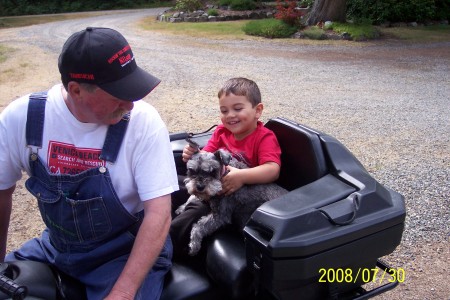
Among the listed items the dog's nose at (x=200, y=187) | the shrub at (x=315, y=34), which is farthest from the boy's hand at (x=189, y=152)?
the shrub at (x=315, y=34)

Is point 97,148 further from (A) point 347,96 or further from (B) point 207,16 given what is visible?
(B) point 207,16

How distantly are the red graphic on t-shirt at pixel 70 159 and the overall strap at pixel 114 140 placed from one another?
0.03 meters

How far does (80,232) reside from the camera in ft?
6.11

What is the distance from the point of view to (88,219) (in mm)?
1834

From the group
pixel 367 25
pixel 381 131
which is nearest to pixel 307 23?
pixel 367 25

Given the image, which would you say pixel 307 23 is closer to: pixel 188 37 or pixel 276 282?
pixel 188 37

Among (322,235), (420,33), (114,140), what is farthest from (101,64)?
(420,33)

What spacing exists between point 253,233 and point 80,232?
0.65 m

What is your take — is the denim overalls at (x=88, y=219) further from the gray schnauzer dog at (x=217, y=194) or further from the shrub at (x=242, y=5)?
the shrub at (x=242, y=5)

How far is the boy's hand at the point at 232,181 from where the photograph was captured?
2.35 m

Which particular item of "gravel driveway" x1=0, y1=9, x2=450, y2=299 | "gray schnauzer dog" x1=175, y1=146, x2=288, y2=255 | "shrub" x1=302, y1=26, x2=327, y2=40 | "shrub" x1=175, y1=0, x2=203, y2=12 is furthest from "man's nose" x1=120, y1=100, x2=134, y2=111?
"shrub" x1=175, y1=0, x2=203, y2=12

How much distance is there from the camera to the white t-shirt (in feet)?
6.04
